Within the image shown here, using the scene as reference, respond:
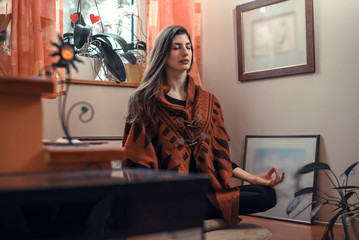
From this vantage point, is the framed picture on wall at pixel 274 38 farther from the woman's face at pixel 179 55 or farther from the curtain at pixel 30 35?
the curtain at pixel 30 35

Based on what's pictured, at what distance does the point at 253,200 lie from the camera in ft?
6.38

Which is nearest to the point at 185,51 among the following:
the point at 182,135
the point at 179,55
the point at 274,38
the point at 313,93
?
the point at 179,55

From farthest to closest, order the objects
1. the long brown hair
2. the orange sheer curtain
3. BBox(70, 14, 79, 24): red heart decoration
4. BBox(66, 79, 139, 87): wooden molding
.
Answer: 1. the orange sheer curtain
2. BBox(70, 14, 79, 24): red heart decoration
3. BBox(66, 79, 139, 87): wooden molding
4. the long brown hair

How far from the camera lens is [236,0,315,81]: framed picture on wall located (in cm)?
223

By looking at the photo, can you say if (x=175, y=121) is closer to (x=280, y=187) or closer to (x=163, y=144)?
(x=163, y=144)

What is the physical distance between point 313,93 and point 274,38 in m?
0.40

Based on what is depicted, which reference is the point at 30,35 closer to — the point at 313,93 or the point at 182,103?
the point at 182,103

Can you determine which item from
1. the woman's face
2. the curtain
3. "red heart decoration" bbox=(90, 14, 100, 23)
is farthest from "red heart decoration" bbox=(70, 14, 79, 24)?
the woman's face

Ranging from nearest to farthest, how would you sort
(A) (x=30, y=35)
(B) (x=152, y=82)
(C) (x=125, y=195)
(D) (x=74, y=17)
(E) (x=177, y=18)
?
(C) (x=125, y=195) → (A) (x=30, y=35) → (B) (x=152, y=82) → (D) (x=74, y=17) → (E) (x=177, y=18)

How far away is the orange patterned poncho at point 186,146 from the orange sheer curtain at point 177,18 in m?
0.59

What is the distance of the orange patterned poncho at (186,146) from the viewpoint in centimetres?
191

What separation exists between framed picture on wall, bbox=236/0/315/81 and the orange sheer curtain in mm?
282

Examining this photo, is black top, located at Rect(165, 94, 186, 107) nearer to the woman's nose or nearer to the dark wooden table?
the woman's nose

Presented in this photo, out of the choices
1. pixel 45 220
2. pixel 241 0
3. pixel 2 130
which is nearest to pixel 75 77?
pixel 241 0
